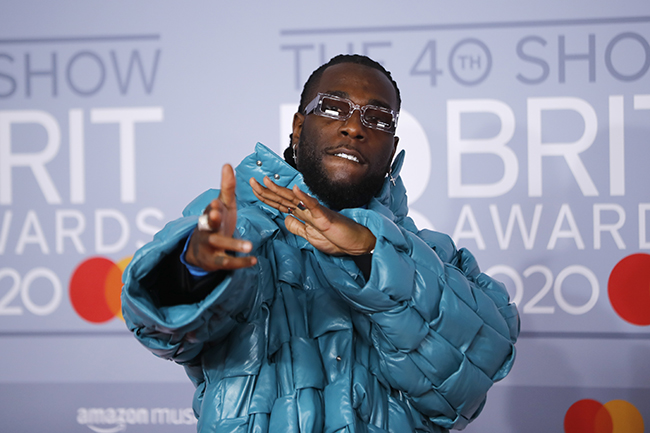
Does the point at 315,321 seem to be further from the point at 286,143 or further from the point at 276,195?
the point at 286,143

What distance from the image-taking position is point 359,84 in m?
1.20

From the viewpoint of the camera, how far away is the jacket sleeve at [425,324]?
0.91 metres

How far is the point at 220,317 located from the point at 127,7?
1778 mm

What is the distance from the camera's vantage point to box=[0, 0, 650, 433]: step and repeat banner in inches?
81.3

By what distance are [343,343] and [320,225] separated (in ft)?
0.79

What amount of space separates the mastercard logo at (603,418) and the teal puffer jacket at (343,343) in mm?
1212

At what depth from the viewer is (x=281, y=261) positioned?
103 centimetres

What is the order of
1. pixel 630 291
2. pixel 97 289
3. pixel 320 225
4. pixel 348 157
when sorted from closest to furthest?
1. pixel 320 225
2. pixel 348 157
3. pixel 630 291
4. pixel 97 289

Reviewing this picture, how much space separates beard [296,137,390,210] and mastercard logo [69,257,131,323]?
4.06 feet

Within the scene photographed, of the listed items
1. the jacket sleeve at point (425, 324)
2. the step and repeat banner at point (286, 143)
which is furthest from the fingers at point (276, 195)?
the step and repeat banner at point (286, 143)

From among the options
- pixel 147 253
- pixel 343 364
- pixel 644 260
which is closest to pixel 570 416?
pixel 644 260

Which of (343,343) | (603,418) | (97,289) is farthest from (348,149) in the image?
(603,418)

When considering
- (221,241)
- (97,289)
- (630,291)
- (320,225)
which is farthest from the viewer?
(97,289)

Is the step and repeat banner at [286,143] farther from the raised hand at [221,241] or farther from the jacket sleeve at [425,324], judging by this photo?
the raised hand at [221,241]
